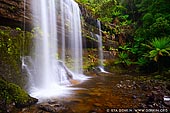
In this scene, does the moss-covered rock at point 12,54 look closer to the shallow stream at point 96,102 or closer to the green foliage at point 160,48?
the shallow stream at point 96,102

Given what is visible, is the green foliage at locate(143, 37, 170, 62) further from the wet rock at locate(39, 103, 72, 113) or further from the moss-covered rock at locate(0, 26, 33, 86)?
the wet rock at locate(39, 103, 72, 113)

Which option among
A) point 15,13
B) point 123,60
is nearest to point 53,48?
point 15,13

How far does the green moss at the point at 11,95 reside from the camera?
547cm

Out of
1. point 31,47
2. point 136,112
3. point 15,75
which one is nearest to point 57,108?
point 136,112

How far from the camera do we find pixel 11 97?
5602mm

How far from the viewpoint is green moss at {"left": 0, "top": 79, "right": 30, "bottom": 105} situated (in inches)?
215

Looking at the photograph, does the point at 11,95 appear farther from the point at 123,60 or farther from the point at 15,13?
the point at 123,60

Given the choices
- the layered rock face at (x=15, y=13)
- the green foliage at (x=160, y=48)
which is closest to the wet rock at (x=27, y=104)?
the layered rock face at (x=15, y=13)

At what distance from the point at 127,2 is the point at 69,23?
1496cm

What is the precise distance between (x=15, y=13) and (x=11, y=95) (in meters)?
5.51

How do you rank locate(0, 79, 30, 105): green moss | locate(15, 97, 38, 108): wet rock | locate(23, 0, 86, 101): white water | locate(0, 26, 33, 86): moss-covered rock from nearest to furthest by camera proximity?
locate(0, 79, 30, 105): green moss
locate(15, 97, 38, 108): wet rock
locate(0, 26, 33, 86): moss-covered rock
locate(23, 0, 86, 101): white water

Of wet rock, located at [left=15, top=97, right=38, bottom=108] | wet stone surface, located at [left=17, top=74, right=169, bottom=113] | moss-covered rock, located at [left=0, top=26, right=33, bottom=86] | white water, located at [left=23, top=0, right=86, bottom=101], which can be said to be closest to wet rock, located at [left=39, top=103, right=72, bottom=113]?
wet stone surface, located at [left=17, top=74, right=169, bottom=113]

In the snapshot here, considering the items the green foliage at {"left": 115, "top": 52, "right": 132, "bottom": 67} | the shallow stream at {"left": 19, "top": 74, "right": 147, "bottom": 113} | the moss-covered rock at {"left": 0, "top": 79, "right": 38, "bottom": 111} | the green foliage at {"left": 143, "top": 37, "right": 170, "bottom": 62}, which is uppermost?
the green foliage at {"left": 143, "top": 37, "right": 170, "bottom": 62}

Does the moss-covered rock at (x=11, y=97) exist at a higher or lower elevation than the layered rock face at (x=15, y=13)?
lower
